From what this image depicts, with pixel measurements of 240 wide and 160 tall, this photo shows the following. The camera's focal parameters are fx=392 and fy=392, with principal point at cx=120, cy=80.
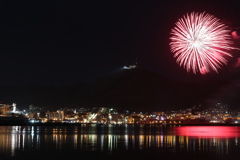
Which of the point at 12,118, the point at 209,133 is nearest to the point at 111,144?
the point at 209,133

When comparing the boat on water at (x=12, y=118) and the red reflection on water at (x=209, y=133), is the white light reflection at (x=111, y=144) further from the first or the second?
the boat on water at (x=12, y=118)

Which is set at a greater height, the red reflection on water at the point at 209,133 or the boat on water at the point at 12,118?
the red reflection on water at the point at 209,133

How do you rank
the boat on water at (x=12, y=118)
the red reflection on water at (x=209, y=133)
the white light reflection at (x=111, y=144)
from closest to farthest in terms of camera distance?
the white light reflection at (x=111, y=144) < the red reflection on water at (x=209, y=133) < the boat on water at (x=12, y=118)

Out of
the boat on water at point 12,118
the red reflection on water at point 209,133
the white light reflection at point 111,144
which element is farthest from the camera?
the boat on water at point 12,118

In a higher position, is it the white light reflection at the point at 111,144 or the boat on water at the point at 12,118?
the white light reflection at the point at 111,144

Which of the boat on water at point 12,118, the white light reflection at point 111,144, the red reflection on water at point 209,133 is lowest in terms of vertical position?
the boat on water at point 12,118

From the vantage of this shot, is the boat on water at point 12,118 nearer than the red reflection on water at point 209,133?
No

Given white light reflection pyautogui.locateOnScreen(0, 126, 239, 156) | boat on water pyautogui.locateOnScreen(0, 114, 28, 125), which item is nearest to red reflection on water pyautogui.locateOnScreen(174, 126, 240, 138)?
white light reflection pyautogui.locateOnScreen(0, 126, 239, 156)

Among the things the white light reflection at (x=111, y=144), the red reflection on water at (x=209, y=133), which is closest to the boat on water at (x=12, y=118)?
the red reflection on water at (x=209, y=133)

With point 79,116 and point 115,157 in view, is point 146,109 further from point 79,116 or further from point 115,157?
point 115,157

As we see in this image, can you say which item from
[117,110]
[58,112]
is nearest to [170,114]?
[117,110]

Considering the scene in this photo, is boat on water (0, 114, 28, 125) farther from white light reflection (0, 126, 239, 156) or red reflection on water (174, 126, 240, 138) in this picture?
white light reflection (0, 126, 239, 156)
